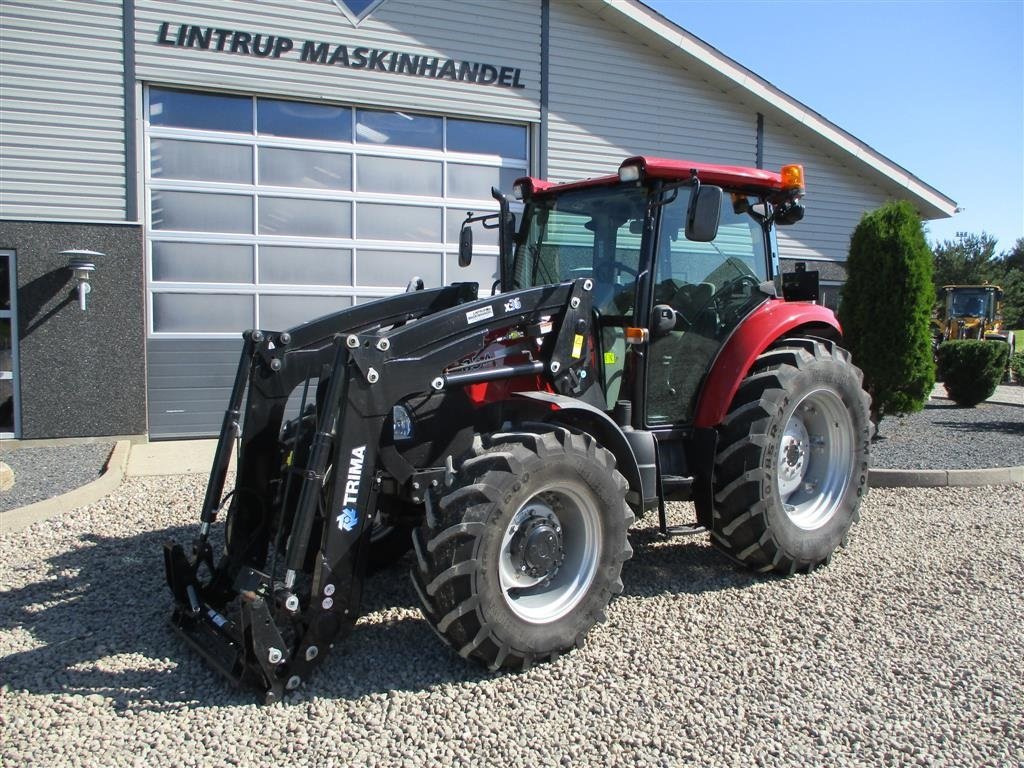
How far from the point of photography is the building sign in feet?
31.0

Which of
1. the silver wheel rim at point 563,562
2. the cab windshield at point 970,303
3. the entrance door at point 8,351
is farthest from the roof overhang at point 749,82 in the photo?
the cab windshield at point 970,303

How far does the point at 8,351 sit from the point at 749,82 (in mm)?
10259

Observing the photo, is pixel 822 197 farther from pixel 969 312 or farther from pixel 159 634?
pixel 969 312

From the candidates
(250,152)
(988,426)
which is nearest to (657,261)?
(250,152)

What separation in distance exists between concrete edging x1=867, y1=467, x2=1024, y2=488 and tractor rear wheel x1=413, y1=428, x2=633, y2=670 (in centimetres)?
430

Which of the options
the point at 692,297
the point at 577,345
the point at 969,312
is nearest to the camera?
the point at 577,345

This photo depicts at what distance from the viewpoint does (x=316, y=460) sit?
3438mm

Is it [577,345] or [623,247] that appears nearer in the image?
[577,345]

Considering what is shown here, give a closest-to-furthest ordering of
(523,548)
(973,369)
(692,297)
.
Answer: (523,548) < (692,297) < (973,369)

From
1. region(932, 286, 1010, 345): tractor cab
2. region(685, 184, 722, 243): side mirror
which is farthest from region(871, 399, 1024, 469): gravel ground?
region(932, 286, 1010, 345): tractor cab

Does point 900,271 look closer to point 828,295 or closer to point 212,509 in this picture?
point 828,295

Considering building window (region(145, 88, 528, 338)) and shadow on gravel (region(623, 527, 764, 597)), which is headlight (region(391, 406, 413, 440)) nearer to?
shadow on gravel (region(623, 527, 764, 597))

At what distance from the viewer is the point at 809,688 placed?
3.49 meters

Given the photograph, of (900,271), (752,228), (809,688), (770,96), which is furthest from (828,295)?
(809,688)
